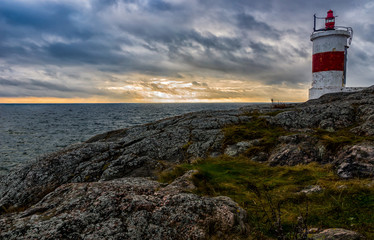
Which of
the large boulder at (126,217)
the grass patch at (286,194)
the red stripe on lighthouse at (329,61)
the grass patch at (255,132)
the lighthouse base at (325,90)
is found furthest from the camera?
the red stripe on lighthouse at (329,61)

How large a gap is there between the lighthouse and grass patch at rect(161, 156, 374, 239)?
2058 cm

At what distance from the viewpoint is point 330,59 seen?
23766 millimetres

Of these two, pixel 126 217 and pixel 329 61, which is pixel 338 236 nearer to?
pixel 126 217

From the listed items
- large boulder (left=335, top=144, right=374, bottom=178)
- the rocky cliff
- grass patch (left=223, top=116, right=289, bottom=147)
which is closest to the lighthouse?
the rocky cliff

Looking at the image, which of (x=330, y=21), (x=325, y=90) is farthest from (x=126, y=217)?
(x=330, y=21)

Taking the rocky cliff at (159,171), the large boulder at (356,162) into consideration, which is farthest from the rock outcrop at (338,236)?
the large boulder at (356,162)

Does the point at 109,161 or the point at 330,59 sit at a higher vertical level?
the point at 330,59

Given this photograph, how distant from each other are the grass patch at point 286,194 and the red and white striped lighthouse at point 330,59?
20581 millimetres

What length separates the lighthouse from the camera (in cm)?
2361

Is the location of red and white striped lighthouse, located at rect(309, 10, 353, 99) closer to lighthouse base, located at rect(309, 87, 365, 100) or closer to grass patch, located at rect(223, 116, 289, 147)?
lighthouse base, located at rect(309, 87, 365, 100)

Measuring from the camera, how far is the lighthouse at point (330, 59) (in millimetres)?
23609

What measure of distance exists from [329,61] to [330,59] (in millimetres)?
227

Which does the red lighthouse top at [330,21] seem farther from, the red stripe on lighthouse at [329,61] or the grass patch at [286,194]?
the grass patch at [286,194]

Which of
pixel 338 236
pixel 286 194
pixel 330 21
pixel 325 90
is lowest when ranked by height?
pixel 286 194
